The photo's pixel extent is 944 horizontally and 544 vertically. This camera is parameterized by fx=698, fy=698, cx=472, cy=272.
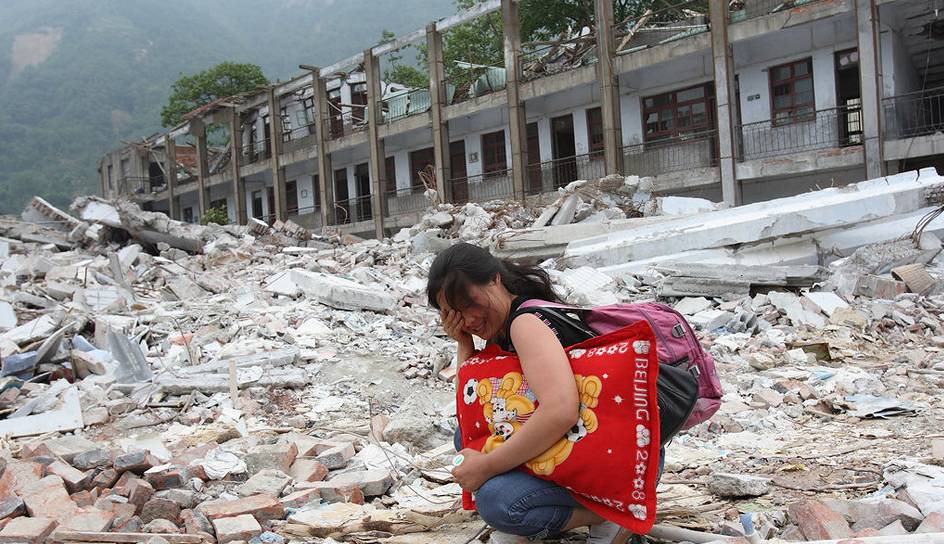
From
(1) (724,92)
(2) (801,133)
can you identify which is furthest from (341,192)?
(2) (801,133)

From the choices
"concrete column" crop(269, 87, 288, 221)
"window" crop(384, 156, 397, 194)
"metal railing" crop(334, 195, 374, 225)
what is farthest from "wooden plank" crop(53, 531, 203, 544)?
"concrete column" crop(269, 87, 288, 221)

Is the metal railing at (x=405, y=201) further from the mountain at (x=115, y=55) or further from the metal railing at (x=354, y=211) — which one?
the mountain at (x=115, y=55)

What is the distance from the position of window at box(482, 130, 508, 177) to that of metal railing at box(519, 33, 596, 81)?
2.43 metres

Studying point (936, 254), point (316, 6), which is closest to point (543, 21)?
point (936, 254)

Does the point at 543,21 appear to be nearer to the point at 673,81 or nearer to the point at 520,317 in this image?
the point at 673,81

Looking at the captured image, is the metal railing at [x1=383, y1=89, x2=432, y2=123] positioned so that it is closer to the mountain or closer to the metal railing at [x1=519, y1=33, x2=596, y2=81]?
the metal railing at [x1=519, y1=33, x2=596, y2=81]

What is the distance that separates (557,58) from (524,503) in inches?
812

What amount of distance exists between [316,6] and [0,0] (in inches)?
2785

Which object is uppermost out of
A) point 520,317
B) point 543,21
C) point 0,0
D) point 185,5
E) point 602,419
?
point 0,0

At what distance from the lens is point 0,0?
492ft

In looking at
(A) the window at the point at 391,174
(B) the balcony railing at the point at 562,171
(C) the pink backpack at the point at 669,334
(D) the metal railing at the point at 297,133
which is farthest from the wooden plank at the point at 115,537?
(D) the metal railing at the point at 297,133

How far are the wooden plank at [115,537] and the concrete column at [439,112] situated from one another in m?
19.6

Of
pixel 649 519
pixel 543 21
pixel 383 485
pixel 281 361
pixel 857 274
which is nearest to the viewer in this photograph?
pixel 649 519

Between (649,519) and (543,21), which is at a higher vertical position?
(543,21)
